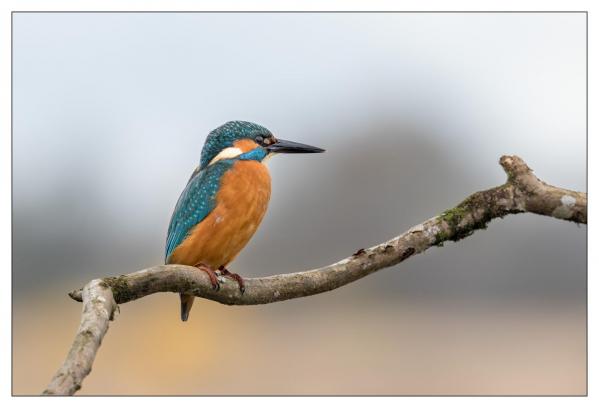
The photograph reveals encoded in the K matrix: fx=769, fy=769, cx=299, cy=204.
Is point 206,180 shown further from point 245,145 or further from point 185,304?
point 185,304

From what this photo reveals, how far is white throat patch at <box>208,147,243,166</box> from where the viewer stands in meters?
3.58

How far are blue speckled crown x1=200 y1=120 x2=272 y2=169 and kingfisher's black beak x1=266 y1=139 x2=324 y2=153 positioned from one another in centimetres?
7

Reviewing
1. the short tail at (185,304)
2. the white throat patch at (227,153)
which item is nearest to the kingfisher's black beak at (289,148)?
the white throat patch at (227,153)

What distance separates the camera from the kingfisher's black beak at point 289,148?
142 inches

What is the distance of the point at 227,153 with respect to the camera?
11.8 ft

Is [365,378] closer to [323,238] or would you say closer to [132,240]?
[323,238]

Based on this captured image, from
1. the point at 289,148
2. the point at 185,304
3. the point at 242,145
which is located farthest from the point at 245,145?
the point at 185,304

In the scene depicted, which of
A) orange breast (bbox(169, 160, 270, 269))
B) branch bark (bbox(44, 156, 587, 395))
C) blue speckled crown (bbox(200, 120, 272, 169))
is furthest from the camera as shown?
blue speckled crown (bbox(200, 120, 272, 169))

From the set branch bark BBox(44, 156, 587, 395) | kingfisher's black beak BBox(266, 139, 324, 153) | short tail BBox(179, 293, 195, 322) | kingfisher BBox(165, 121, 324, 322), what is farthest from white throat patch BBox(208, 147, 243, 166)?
branch bark BBox(44, 156, 587, 395)

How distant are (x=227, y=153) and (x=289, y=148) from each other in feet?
0.97

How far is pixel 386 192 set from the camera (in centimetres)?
852

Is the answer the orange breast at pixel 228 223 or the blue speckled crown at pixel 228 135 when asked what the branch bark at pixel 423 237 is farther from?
the blue speckled crown at pixel 228 135

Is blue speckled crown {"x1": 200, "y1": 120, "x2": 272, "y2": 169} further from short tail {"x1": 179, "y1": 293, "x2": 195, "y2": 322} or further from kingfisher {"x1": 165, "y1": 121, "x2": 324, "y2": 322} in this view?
short tail {"x1": 179, "y1": 293, "x2": 195, "y2": 322}

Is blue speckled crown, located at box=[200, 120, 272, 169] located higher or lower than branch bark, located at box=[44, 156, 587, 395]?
higher
